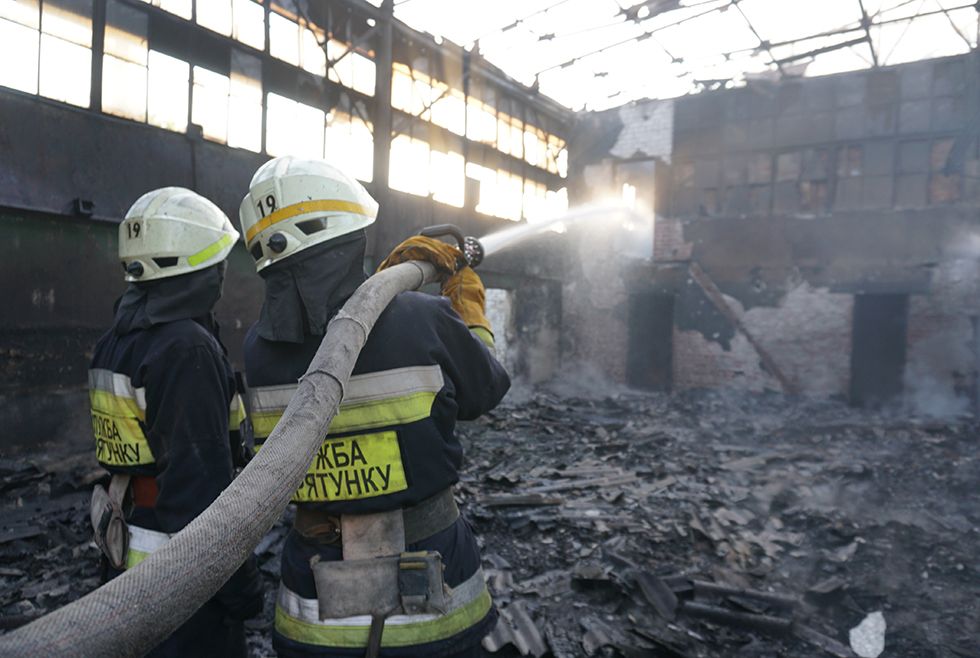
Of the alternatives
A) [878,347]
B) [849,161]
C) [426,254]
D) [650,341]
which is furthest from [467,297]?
[849,161]

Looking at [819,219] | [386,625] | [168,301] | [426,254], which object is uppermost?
[819,219]

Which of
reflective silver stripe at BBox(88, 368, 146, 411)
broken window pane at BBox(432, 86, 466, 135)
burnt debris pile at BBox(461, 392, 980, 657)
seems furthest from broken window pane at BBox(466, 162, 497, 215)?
reflective silver stripe at BBox(88, 368, 146, 411)

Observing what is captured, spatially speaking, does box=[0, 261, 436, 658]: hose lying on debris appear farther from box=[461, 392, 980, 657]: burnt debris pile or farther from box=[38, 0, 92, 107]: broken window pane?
box=[38, 0, 92, 107]: broken window pane

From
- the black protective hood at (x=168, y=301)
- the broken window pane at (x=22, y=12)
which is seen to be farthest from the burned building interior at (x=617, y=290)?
the black protective hood at (x=168, y=301)

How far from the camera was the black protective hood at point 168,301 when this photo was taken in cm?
228

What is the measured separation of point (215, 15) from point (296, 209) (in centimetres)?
921

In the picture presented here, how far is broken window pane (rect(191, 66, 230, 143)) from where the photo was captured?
9.07 metres

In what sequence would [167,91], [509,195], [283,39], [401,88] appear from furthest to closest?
[509,195] < [401,88] < [283,39] < [167,91]

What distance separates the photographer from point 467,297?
251 centimetres

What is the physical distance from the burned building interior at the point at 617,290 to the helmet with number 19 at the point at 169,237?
2.48m

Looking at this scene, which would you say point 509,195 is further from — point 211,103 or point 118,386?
point 118,386

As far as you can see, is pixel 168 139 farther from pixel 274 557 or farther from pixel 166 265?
pixel 166 265

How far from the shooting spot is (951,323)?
42.6 feet

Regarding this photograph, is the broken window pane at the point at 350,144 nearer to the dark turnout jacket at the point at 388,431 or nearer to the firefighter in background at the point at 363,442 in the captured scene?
the firefighter in background at the point at 363,442
